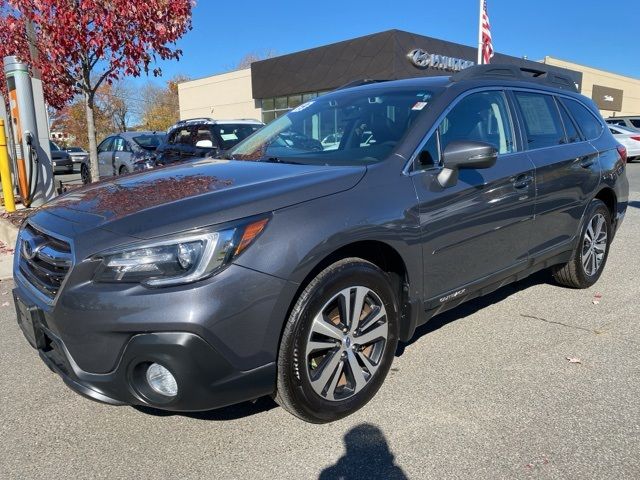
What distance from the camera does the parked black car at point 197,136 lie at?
967cm

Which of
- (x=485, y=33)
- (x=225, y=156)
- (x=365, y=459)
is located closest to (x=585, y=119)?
(x=225, y=156)

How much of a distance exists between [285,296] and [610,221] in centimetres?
396

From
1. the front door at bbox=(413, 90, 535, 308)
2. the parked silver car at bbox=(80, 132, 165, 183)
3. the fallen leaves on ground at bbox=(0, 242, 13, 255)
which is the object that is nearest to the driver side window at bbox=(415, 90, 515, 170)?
the front door at bbox=(413, 90, 535, 308)

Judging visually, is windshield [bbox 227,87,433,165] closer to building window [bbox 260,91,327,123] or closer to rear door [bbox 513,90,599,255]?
rear door [bbox 513,90,599,255]

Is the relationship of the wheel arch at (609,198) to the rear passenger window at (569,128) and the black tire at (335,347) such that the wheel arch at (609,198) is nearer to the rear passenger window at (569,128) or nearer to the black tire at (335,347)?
the rear passenger window at (569,128)

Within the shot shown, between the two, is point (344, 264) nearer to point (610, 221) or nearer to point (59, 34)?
point (610, 221)

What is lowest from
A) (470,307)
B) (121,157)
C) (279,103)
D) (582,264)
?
(470,307)

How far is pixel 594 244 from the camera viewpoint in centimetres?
480

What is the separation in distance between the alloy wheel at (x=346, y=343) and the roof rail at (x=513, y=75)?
1738 millimetres

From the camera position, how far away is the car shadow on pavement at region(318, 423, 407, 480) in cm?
235

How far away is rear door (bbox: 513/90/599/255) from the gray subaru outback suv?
0.08 ft

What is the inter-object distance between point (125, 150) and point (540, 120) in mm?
11017

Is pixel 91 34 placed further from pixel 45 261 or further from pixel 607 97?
pixel 607 97

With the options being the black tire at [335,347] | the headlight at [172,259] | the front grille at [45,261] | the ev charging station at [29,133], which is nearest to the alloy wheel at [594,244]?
the black tire at [335,347]
